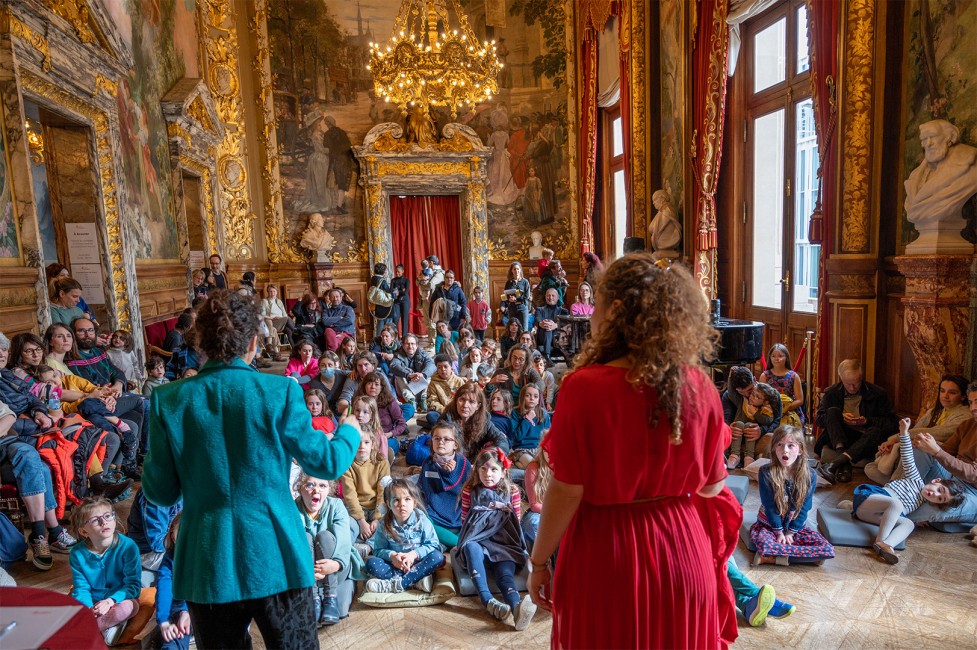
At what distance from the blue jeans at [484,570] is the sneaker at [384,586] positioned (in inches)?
15.7

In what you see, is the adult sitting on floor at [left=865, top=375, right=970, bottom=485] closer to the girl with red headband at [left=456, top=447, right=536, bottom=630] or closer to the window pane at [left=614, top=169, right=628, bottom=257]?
the girl with red headband at [left=456, top=447, right=536, bottom=630]

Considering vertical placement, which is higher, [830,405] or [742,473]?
[830,405]

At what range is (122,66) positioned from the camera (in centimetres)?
711

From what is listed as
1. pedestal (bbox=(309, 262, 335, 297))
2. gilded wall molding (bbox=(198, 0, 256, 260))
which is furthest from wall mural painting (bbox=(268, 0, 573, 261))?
gilded wall molding (bbox=(198, 0, 256, 260))

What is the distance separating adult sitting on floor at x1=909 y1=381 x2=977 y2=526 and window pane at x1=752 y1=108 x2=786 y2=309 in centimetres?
360

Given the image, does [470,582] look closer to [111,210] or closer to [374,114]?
[111,210]

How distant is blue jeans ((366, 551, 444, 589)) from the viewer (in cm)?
333

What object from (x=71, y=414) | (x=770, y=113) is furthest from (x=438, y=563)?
(x=770, y=113)

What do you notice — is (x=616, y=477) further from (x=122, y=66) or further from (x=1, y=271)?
(x=122, y=66)

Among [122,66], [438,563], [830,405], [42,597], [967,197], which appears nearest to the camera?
[42,597]

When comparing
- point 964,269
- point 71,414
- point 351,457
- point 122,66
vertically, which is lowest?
point 71,414

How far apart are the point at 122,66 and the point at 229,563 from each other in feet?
24.8

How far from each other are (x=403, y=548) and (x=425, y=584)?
9.4 inches

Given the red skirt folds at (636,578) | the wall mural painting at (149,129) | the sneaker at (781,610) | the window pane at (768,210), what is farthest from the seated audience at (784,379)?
the wall mural painting at (149,129)
